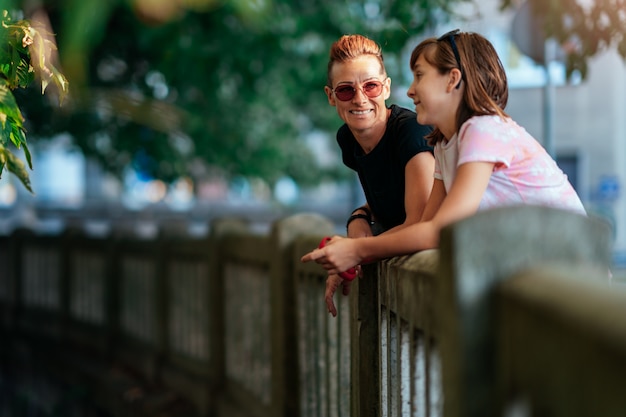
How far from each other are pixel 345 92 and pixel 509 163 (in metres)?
0.87

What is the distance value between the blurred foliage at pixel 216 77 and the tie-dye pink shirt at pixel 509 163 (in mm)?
3562

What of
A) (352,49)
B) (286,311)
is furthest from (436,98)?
(286,311)

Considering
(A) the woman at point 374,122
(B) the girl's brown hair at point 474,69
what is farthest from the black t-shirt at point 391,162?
(B) the girl's brown hair at point 474,69

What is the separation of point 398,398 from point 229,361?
4430 millimetres

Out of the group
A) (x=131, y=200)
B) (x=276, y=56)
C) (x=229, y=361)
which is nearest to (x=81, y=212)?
(x=131, y=200)

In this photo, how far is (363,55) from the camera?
337cm

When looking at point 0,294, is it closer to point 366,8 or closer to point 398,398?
point 366,8

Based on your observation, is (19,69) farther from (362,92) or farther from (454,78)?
(454,78)

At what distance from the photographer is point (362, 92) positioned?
3352 millimetres

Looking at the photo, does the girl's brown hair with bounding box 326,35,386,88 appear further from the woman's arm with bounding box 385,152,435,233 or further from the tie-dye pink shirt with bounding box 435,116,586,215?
the tie-dye pink shirt with bounding box 435,116,586,215

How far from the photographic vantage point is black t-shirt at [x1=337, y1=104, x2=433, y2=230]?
3232mm

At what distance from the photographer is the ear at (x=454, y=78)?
9.22ft

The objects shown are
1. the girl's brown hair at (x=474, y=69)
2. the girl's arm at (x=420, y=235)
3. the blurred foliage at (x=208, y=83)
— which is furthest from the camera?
the blurred foliage at (x=208, y=83)

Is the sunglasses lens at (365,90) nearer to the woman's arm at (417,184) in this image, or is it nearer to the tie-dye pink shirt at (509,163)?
the woman's arm at (417,184)
